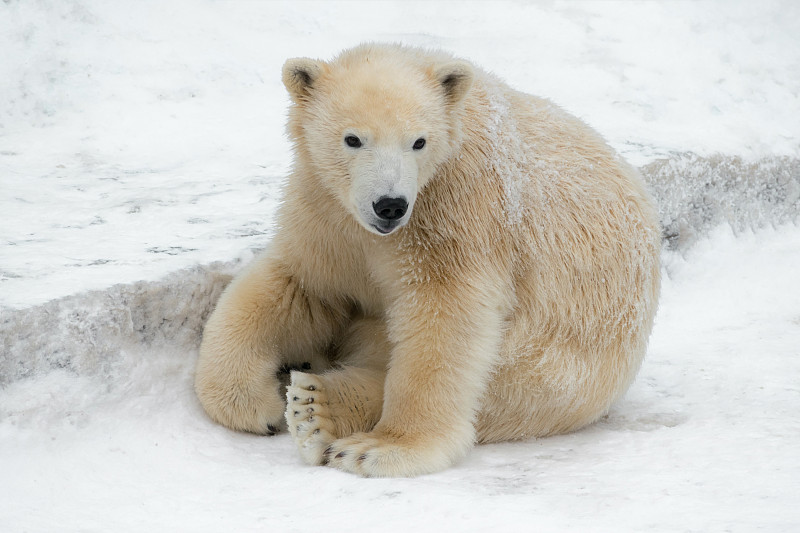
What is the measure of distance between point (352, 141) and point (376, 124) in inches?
4.8

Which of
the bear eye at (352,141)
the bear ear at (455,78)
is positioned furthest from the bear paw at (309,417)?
the bear ear at (455,78)

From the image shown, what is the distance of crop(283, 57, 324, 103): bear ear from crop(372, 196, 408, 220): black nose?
686mm

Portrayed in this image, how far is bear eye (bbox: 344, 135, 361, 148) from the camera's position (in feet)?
10.6

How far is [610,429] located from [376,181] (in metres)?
1.67

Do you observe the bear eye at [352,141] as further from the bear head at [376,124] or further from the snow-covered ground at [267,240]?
the snow-covered ground at [267,240]

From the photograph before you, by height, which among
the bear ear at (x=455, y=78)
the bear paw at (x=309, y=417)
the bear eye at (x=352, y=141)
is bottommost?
the bear paw at (x=309, y=417)

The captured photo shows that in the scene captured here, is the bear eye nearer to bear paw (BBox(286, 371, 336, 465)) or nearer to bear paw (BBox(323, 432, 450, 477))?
bear paw (BBox(286, 371, 336, 465))

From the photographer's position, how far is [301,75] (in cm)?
343

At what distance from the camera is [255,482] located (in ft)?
10.2

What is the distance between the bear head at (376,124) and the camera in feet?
10.3

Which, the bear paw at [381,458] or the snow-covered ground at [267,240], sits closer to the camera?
the snow-covered ground at [267,240]

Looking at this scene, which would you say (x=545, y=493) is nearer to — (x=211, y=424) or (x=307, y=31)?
(x=211, y=424)

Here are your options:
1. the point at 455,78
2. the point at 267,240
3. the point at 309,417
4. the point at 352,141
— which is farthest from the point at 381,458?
the point at 267,240

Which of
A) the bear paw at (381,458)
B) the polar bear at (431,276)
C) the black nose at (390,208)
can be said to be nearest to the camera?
the black nose at (390,208)
